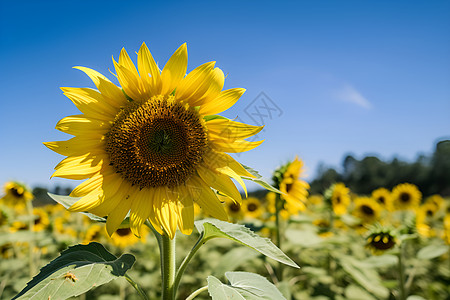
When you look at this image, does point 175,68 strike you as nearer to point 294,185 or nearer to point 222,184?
point 222,184

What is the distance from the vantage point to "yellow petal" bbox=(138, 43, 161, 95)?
4.81 feet

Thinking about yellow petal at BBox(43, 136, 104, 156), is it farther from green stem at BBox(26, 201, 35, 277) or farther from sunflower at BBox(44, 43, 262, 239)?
green stem at BBox(26, 201, 35, 277)

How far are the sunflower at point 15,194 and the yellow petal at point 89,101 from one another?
5292mm

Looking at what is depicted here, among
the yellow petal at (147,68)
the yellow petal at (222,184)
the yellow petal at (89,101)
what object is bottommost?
the yellow petal at (222,184)

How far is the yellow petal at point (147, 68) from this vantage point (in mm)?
1467

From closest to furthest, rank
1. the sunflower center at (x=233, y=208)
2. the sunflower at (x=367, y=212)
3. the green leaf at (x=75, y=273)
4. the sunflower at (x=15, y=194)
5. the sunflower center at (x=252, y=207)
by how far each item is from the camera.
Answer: the green leaf at (x=75, y=273) < the sunflower at (x=15, y=194) < the sunflower at (x=367, y=212) < the sunflower center at (x=233, y=208) < the sunflower center at (x=252, y=207)

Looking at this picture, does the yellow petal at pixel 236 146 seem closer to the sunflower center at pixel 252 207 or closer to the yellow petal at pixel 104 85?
the yellow petal at pixel 104 85

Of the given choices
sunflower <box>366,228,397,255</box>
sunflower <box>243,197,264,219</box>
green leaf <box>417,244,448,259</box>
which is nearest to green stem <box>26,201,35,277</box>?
sunflower <box>366,228,397,255</box>

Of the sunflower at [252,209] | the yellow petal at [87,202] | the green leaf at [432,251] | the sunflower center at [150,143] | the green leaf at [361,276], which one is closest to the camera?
the yellow petal at [87,202]

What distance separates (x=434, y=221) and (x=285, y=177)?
8618 mm

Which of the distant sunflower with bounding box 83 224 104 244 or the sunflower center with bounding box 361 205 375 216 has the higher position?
the sunflower center with bounding box 361 205 375 216

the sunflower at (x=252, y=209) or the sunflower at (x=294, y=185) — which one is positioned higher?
the sunflower at (x=294, y=185)

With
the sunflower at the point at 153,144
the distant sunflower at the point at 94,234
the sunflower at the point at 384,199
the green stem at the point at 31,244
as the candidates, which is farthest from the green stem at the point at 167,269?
the sunflower at the point at 384,199

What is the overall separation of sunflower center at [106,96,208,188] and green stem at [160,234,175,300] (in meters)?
0.32
